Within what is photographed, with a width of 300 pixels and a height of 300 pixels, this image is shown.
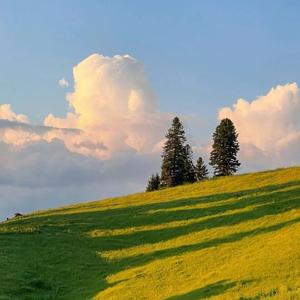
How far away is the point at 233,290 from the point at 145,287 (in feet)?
23.6

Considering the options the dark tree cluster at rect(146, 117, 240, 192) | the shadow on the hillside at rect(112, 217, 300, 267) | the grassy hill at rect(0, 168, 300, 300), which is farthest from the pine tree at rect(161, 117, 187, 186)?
the shadow on the hillside at rect(112, 217, 300, 267)

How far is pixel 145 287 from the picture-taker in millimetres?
31312

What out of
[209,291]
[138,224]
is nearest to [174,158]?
[138,224]

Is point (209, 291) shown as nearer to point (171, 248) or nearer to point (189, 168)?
point (171, 248)

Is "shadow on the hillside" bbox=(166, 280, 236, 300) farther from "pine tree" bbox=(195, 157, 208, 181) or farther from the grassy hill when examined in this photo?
"pine tree" bbox=(195, 157, 208, 181)

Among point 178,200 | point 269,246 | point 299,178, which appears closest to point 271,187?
point 299,178

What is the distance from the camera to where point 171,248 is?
145 ft

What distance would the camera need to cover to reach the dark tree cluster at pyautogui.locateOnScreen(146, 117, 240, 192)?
104625 millimetres

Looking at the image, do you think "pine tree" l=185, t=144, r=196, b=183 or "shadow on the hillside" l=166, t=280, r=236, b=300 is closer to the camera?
"shadow on the hillside" l=166, t=280, r=236, b=300

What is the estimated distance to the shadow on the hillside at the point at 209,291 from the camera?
2594 centimetres

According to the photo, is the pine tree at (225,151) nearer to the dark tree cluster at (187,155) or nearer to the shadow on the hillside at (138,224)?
the dark tree cluster at (187,155)

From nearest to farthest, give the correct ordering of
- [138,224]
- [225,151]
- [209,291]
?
1. [209,291]
2. [138,224]
3. [225,151]

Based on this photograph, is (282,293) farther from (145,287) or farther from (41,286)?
(41,286)

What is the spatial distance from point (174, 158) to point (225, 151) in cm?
984
